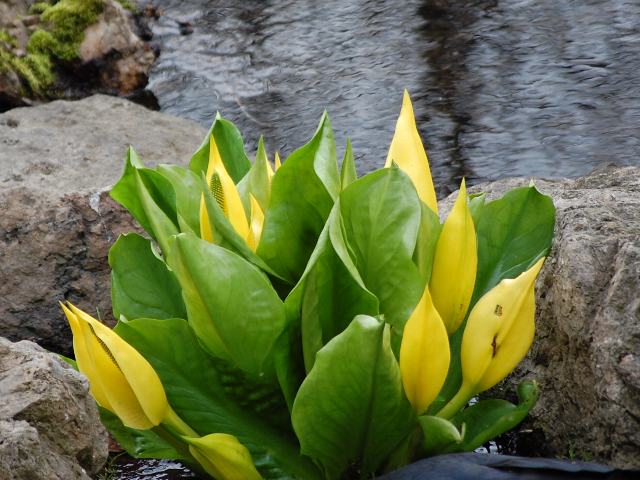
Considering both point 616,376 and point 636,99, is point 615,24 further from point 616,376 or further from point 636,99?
point 616,376

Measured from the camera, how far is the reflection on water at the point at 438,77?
581 cm

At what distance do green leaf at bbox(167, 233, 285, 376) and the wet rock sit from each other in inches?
216

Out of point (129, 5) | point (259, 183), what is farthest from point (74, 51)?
point (259, 183)

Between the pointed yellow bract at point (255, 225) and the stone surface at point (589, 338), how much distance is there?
78cm

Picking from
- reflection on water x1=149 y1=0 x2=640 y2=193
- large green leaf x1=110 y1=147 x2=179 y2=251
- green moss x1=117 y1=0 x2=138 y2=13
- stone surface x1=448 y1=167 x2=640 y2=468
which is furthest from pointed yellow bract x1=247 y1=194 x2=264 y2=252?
green moss x1=117 y1=0 x2=138 y2=13

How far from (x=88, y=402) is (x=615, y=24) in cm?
571

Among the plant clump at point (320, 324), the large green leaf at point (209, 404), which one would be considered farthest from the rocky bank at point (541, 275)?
the large green leaf at point (209, 404)

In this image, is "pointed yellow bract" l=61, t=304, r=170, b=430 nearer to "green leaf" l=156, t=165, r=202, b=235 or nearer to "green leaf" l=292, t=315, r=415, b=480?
"green leaf" l=292, t=315, r=415, b=480

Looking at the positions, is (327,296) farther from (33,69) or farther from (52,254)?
(33,69)

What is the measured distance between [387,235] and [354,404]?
409mm

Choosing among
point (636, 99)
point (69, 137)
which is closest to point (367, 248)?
point (69, 137)

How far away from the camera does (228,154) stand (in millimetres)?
2963

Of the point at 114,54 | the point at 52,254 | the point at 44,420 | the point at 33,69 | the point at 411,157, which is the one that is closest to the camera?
the point at 44,420

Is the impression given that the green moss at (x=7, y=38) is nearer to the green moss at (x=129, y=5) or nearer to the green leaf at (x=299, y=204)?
the green moss at (x=129, y=5)
